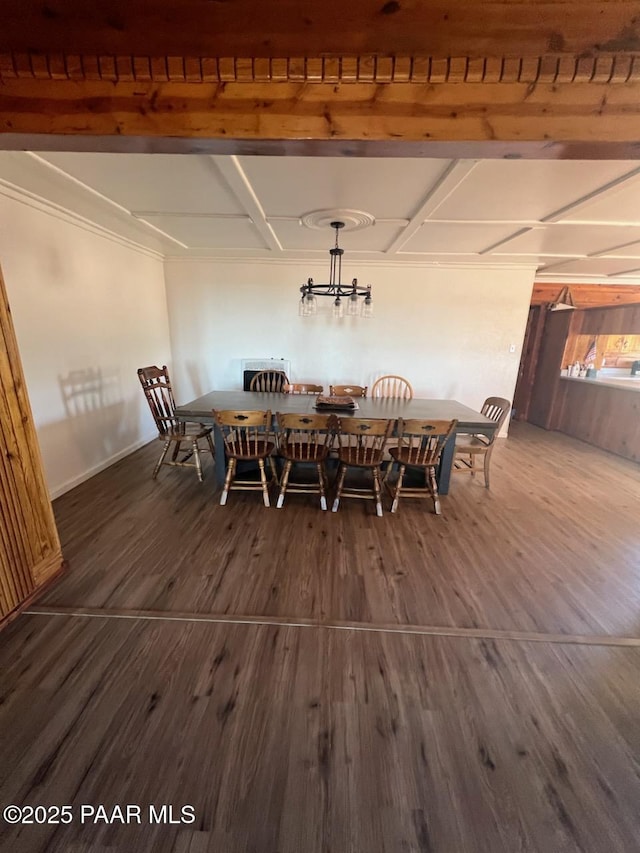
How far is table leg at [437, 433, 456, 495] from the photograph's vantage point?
10.4ft

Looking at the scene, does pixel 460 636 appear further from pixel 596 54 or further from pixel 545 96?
pixel 596 54

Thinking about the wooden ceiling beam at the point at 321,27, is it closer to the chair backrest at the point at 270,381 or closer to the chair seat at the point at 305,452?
the chair seat at the point at 305,452

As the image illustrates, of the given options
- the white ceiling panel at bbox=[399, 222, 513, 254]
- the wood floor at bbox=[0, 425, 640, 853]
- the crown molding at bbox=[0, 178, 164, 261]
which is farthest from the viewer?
the white ceiling panel at bbox=[399, 222, 513, 254]

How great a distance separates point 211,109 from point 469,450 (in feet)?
10.1

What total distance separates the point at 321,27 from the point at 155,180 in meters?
1.66

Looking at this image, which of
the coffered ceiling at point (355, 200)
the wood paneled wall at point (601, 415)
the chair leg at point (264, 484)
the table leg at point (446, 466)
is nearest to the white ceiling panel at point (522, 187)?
the coffered ceiling at point (355, 200)

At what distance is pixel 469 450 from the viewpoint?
335cm

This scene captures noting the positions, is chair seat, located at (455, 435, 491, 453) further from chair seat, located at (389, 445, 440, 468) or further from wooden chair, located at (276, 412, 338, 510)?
wooden chair, located at (276, 412, 338, 510)

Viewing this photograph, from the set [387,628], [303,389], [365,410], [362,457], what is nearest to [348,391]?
[303,389]

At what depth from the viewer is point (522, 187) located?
2.34 meters

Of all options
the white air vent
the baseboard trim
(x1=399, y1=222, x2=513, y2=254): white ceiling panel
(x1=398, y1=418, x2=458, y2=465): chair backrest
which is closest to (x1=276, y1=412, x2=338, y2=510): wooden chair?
(x1=398, y1=418, x2=458, y2=465): chair backrest

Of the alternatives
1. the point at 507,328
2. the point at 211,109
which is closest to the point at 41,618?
the point at 211,109

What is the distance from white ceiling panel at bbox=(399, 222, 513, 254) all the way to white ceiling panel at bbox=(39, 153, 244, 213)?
1.79 m

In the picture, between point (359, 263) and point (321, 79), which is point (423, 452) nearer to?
point (321, 79)
